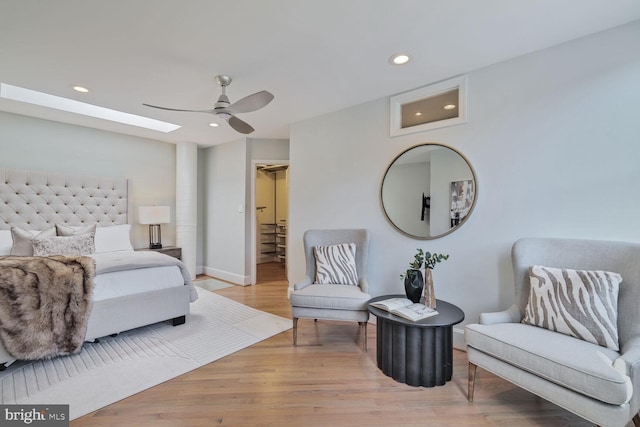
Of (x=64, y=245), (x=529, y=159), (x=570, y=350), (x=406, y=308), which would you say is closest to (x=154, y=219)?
(x=64, y=245)

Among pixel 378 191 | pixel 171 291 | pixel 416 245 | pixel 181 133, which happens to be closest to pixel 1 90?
pixel 181 133

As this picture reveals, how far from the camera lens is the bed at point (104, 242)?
2514mm

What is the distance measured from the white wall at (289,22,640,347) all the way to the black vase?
460 mm

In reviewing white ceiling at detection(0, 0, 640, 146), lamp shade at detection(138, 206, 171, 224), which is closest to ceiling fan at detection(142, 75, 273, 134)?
white ceiling at detection(0, 0, 640, 146)

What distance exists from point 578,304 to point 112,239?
491 cm

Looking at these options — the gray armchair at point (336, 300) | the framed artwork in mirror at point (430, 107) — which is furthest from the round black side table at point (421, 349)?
the framed artwork in mirror at point (430, 107)

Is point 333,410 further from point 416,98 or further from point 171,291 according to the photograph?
point 416,98

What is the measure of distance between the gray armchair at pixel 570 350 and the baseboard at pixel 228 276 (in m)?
3.61

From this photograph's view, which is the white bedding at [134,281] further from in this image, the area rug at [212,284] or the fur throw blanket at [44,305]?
the area rug at [212,284]

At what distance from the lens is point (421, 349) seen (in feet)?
6.38

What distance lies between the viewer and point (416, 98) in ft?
9.14

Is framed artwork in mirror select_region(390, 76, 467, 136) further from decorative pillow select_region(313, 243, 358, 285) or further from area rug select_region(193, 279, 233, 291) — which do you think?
area rug select_region(193, 279, 233, 291)

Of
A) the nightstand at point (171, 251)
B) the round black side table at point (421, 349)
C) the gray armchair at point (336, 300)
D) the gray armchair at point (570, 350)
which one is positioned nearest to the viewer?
the gray armchair at point (570, 350)

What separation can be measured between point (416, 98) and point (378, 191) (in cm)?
102
